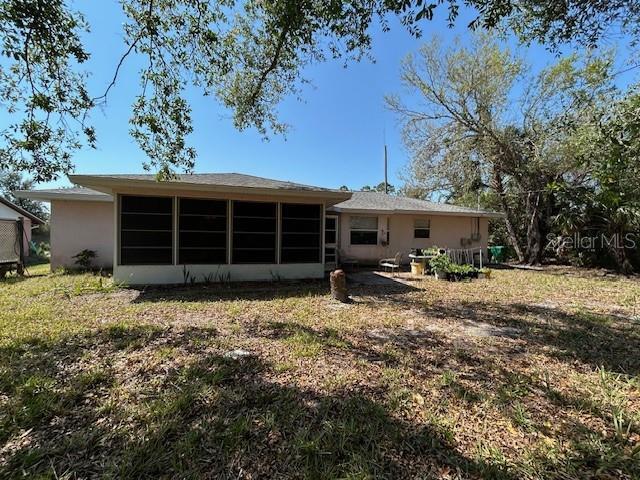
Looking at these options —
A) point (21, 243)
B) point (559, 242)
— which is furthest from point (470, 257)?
point (21, 243)

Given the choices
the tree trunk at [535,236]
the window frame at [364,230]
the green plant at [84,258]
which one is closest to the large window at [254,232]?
the window frame at [364,230]

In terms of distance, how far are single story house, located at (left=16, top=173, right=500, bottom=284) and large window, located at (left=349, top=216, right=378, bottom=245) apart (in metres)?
4.00

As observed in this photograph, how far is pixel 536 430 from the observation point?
2.45 metres

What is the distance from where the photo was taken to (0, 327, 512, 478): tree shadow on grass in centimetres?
203

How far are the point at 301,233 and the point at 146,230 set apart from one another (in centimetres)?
407

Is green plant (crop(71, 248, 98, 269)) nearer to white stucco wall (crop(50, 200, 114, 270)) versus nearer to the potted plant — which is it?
white stucco wall (crop(50, 200, 114, 270))

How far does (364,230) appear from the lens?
43.9 feet

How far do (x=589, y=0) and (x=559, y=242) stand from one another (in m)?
12.4

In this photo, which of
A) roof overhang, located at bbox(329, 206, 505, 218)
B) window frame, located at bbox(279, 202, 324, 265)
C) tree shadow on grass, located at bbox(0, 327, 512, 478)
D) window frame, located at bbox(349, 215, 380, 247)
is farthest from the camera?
window frame, located at bbox(349, 215, 380, 247)

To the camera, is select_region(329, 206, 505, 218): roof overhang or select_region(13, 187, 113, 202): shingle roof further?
select_region(329, 206, 505, 218): roof overhang

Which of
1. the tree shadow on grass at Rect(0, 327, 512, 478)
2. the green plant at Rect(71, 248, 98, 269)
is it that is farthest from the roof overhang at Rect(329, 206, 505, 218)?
the tree shadow on grass at Rect(0, 327, 512, 478)

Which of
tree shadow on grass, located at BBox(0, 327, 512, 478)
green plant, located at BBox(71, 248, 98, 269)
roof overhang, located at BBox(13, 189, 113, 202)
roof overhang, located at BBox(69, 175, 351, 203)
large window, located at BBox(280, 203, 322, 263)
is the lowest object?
tree shadow on grass, located at BBox(0, 327, 512, 478)

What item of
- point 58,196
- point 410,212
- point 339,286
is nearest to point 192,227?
point 339,286

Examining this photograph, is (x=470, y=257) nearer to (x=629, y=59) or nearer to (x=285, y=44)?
(x=629, y=59)
